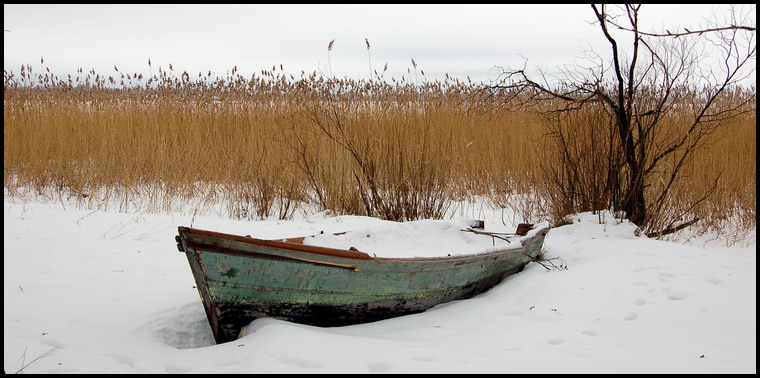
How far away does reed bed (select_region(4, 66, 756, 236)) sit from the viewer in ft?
22.3

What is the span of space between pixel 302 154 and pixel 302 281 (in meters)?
3.41

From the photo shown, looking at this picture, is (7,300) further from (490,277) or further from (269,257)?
(490,277)

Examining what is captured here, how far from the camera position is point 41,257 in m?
4.71

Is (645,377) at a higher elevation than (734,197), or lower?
lower

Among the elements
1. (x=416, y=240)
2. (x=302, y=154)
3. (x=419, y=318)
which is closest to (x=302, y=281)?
(x=419, y=318)

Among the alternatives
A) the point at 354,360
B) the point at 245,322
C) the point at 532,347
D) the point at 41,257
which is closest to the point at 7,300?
the point at 41,257

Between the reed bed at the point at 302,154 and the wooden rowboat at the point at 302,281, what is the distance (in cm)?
217

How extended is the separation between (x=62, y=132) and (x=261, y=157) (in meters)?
3.25

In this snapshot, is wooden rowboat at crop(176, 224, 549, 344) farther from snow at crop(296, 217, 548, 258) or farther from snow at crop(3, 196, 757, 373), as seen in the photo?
snow at crop(296, 217, 548, 258)

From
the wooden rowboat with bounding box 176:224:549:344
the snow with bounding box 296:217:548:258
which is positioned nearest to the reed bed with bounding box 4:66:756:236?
the snow with bounding box 296:217:548:258

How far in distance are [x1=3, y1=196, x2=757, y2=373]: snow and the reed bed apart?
156cm

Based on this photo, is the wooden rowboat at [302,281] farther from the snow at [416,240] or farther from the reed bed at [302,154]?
the reed bed at [302,154]

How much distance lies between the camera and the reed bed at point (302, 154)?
22.3 feet

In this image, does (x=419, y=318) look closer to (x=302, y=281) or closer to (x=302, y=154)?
(x=302, y=281)
